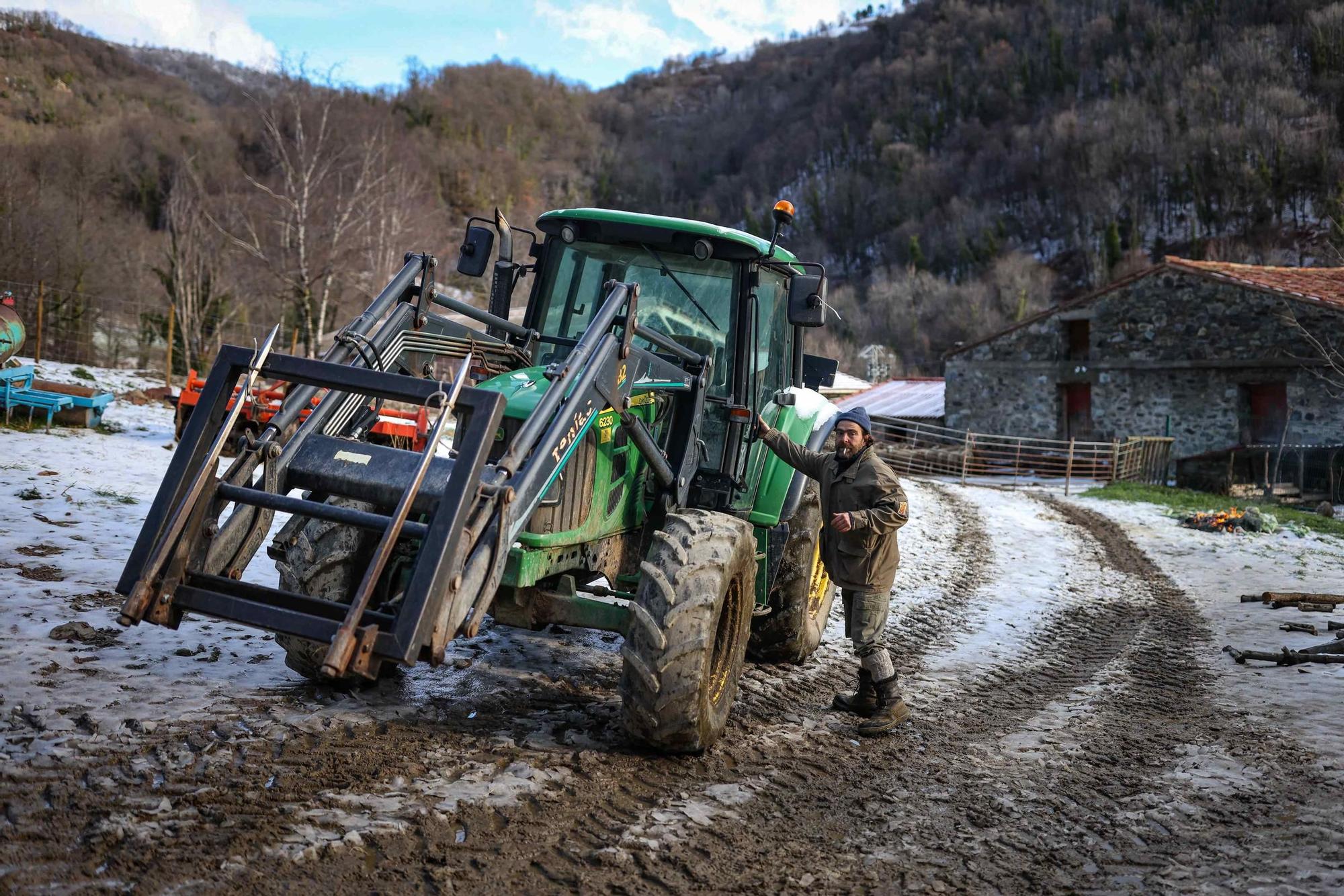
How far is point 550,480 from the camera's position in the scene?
158 inches

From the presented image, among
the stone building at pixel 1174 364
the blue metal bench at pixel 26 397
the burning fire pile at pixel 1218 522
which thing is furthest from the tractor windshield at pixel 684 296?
the stone building at pixel 1174 364

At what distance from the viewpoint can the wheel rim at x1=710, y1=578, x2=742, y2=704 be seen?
463 cm

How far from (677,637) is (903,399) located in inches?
1174

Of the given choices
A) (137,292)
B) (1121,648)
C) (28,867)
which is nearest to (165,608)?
(28,867)

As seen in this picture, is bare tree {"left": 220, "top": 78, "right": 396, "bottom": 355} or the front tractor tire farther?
bare tree {"left": 220, "top": 78, "right": 396, "bottom": 355}

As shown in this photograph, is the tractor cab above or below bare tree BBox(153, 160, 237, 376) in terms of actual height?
below

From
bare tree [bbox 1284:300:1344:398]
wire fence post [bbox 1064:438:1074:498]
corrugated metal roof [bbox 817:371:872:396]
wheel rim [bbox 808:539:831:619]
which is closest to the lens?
wheel rim [bbox 808:539:831:619]

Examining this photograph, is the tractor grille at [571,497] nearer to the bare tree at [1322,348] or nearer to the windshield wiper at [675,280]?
the windshield wiper at [675,280]

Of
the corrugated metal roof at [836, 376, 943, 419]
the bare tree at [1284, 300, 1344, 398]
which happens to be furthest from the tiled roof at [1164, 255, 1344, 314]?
the corrugated metal roof at [836, 376, 943, 419]

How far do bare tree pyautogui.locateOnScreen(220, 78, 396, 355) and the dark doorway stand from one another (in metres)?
17.9

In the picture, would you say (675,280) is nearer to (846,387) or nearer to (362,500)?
(362,500)

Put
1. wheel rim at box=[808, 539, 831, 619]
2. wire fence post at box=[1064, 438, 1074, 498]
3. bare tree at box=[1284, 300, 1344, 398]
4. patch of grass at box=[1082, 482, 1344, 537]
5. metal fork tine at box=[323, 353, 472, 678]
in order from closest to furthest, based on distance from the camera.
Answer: metal fork tine at box=[323, 353, 472, 678] → wheel rim at box=[808, 539, 831, 619] → patch of grass at box=[1082, 482, 1344, 537] → wire fence post at box=[1064, 438, 1074, 498] → bare tree at box=[1284, 300, 1344, 398]

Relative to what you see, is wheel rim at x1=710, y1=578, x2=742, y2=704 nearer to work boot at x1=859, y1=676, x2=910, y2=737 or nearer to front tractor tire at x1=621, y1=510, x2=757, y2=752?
front tractor tire at x1=621, y1=510, x2=757, y2=752

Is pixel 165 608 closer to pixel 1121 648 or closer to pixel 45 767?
pixel 45 767
